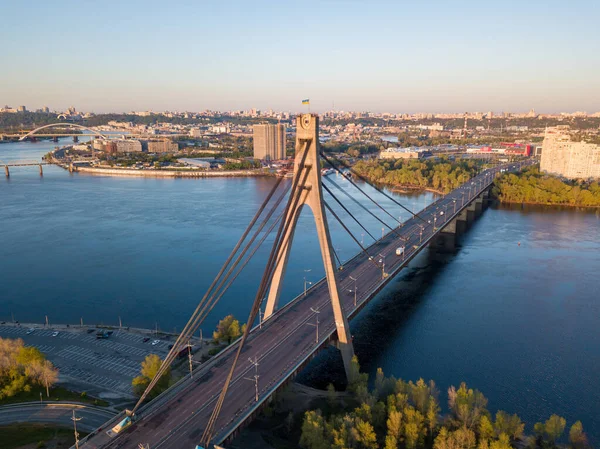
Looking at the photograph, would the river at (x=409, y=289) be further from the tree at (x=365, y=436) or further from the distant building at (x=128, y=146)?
the distant building at (x=128, y=146)

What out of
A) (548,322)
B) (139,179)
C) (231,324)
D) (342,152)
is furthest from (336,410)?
(342,152)

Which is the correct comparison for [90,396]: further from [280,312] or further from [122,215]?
[122,215]

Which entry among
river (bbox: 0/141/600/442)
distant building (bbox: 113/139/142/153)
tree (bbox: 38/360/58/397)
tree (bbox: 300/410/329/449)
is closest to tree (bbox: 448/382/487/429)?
river (bbox: 0/141/600/442)

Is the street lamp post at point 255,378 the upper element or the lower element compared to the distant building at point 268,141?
lower

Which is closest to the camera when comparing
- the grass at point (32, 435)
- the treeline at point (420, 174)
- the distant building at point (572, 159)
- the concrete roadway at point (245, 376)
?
the concrete roadway at point (245, 376)

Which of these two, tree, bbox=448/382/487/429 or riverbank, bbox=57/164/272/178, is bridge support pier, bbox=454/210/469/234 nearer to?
tree, bbox=448/382/487/429

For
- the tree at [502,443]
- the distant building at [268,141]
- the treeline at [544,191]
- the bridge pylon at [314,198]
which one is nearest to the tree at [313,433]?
the bridge pylon at [314,198]
